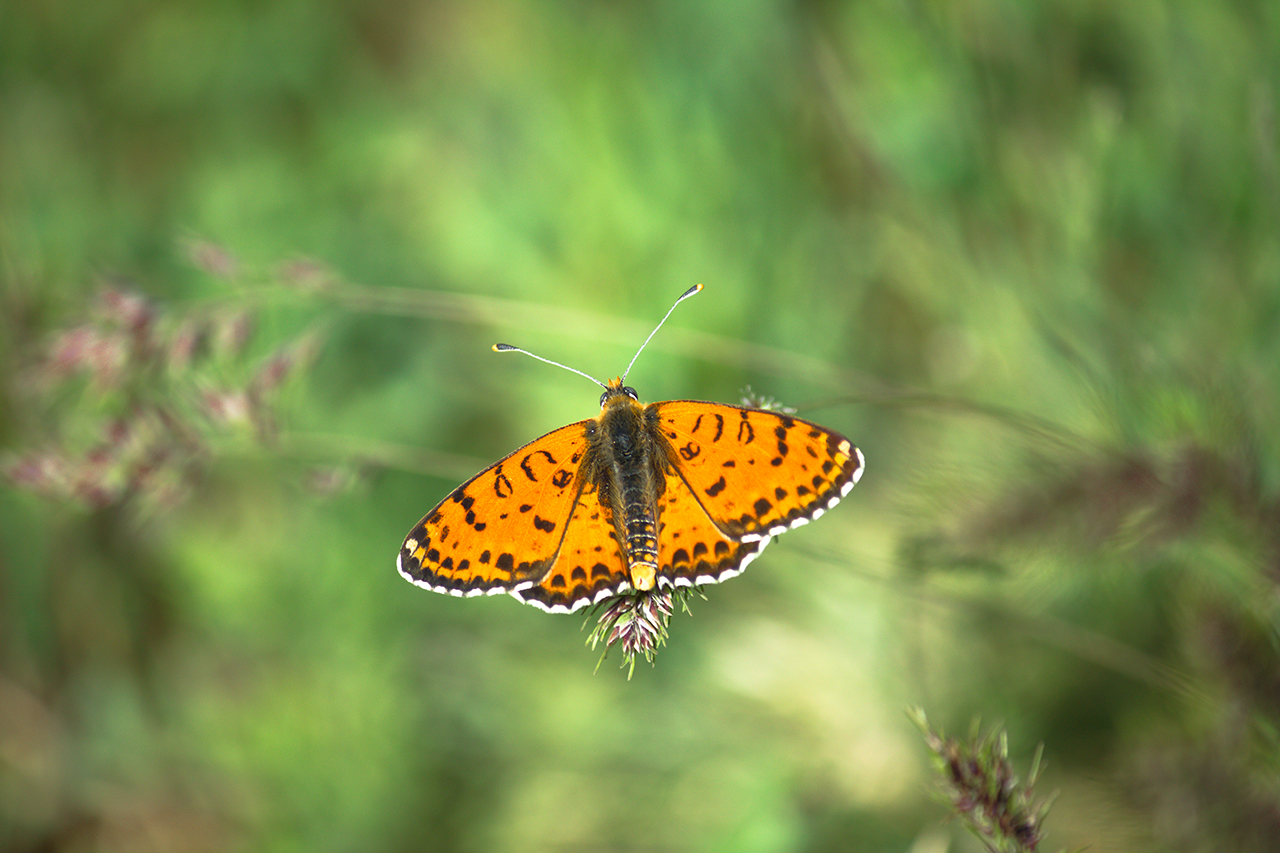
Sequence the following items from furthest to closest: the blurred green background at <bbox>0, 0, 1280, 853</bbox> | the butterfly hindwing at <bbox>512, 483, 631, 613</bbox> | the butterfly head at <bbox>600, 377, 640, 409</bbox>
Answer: the blurred green background at <bbox>0, 0, 1280, 853</bbox> < the butterfly head at <bbox>600, 377, 640, 409</bbox> < the butterfly hindwing at <bbox>512, 483, 631, 613</bbox>

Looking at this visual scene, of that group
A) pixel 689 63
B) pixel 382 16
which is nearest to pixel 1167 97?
→ pixel 689 63

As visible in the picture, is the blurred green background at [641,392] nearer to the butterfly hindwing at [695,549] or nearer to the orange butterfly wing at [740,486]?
the orange butterfly wing at [740,486]

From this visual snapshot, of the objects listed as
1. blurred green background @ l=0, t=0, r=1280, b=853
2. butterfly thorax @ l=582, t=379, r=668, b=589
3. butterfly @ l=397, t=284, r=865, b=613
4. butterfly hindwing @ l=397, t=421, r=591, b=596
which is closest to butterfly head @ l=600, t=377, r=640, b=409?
butterfly thorax @ l=582, t=379, r=668, b=589

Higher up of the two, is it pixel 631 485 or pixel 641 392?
pixel 631 485

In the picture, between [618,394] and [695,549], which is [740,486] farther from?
[618,394]

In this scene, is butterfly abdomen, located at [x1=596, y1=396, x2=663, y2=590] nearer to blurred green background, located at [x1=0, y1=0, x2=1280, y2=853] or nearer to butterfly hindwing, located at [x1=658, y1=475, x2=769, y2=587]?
butterfly hindwing, located at [x1=658, y1=475, x2=769, y2=587]

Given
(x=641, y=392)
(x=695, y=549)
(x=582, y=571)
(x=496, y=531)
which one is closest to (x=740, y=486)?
(x=695, y=549)
